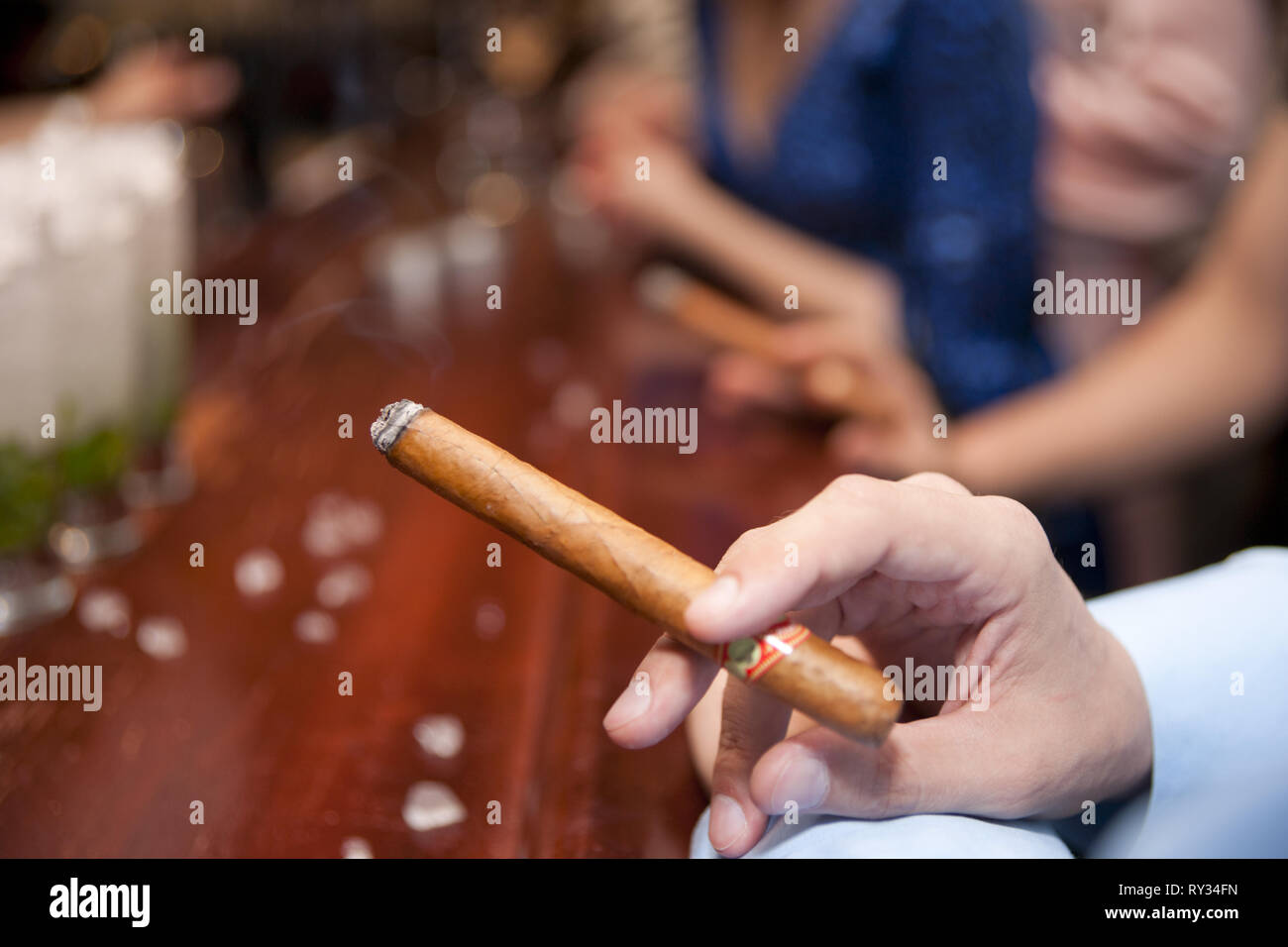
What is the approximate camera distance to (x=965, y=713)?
0.53 metres

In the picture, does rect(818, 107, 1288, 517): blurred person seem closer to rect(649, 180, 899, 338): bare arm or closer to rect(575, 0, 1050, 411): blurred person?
rect(575, 0, 1050, 411): blurred person

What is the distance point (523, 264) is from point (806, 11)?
69 centimetres

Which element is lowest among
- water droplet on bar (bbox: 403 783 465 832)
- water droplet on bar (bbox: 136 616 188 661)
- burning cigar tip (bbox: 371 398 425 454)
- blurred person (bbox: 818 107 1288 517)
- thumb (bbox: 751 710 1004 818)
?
water droplet on bar (bbox: 403 783 465 832)

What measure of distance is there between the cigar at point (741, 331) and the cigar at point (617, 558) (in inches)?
32.0

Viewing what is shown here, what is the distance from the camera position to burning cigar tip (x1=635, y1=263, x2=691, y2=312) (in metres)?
1.79

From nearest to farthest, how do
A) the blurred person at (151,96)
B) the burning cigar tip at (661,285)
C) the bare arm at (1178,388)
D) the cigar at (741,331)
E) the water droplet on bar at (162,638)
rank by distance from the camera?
the water droplet on bar at (162,638), the bare arm at (1178,388), the cigar at (741,331), the burning cigar tip at (661,285), the blurred person at (151,96)

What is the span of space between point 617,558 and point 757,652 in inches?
2.8

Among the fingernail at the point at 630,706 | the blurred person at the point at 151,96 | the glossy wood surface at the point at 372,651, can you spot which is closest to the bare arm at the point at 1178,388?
the glossy wood surface at the point at 372,651

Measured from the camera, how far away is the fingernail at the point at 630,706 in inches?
18.9

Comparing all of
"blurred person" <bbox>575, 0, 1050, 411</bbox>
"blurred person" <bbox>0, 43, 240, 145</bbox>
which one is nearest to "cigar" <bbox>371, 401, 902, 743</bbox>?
"blurred person" <bbox>575, 0, 1050, 411</bbox>

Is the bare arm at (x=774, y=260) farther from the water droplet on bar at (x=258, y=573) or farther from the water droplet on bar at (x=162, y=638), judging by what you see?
the water droplet on bar at (x=162, y=638)

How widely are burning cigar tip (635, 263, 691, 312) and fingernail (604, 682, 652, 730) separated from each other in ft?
4.33

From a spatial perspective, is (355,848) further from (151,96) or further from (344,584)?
(151,96)

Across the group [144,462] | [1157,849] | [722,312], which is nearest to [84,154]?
[144,462]
